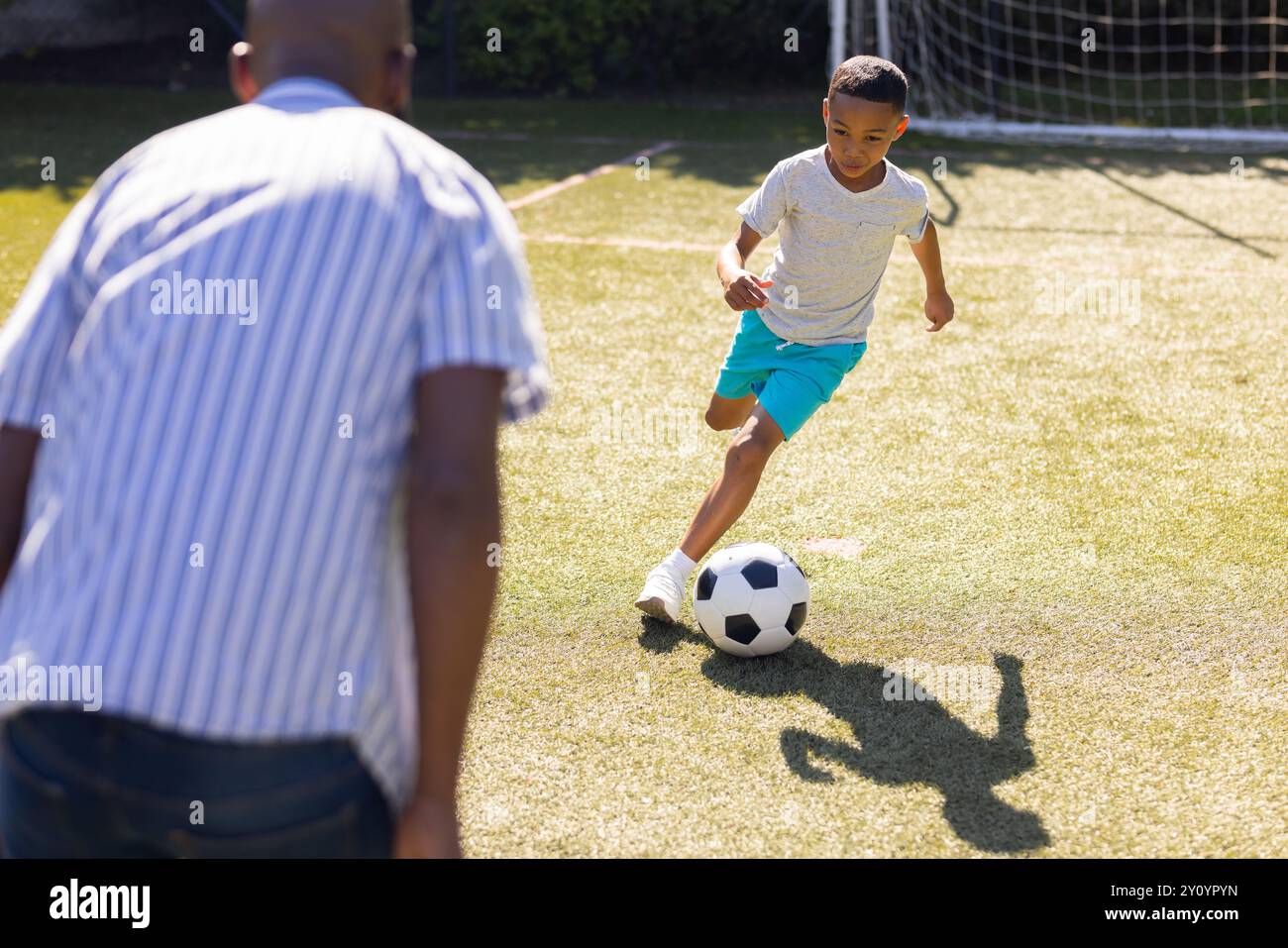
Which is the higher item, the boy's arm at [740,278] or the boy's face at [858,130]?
the boy's face at [858,130]

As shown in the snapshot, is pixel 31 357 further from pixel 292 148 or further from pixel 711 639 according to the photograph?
pixel 711 639

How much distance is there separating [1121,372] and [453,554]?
5.88 meters

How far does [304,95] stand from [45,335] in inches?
15.3

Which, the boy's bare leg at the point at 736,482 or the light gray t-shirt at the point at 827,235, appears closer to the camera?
the boy's bare leg at the point at 736,482

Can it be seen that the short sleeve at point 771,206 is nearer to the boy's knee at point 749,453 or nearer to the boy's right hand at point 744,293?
the boy's right hand at point 744,293

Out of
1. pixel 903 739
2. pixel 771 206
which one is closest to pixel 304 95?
pixel 903 739

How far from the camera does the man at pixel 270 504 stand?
1.35 metres

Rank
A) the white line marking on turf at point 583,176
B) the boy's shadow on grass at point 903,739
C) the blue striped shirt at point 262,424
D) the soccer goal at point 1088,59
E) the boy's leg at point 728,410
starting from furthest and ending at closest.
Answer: the soccer goal at point 1088,59, the white line marking on turf at point 583,176, the boy's leg at point 728,410, the boy's shadow on grass at point 903,739, the blue striped shirt at point 262,424

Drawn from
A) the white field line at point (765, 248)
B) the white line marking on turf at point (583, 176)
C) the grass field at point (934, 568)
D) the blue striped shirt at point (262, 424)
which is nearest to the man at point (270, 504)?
the blue striped shirt at point (262, 424)

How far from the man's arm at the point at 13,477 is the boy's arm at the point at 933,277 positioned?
3.30m

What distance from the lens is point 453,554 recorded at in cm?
138

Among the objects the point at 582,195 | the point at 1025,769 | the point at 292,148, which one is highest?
the point at 292,148

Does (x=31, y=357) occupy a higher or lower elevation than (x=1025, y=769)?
higher
